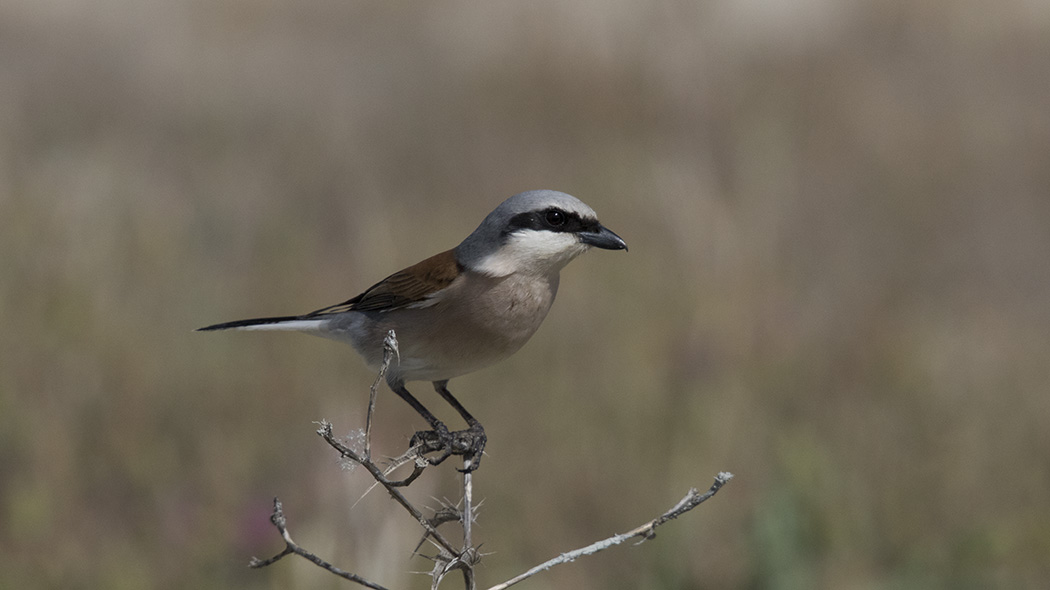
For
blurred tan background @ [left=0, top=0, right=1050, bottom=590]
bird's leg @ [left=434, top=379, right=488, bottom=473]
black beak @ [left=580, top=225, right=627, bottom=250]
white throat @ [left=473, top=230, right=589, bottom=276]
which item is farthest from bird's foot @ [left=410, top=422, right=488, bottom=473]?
blurred tan background @ [left=0, top=0, right=1050, bottom=590]

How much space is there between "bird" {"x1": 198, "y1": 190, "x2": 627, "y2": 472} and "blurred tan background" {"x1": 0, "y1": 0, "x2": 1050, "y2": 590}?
27.5 inches

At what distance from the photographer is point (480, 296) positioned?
2250 millimetres

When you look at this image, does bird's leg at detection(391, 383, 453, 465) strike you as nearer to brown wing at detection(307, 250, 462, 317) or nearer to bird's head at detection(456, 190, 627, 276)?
brown wing at detection(307, 250, 462, 317)

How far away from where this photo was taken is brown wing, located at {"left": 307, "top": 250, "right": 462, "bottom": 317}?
244 centimetres

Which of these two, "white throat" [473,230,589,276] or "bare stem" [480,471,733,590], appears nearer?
"bare stem" [480,471,733,590]

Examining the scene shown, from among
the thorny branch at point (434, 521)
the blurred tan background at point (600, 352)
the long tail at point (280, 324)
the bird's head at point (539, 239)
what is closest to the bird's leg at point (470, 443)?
the thorny branch at point (434, 521)

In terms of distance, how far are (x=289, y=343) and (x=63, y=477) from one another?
1.22 meters

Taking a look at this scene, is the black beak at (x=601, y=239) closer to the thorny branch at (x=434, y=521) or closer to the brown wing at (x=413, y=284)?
the brown wing at (x=413, y=284)

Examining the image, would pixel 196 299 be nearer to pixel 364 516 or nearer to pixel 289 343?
pixel 289 343

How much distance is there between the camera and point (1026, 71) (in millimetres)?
10391

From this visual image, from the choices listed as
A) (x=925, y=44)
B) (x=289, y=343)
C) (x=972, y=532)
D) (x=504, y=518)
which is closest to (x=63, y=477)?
(x=289, y=343)

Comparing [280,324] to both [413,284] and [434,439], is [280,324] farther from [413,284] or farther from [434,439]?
[434,439]

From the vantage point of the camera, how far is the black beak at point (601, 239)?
2.17 meters

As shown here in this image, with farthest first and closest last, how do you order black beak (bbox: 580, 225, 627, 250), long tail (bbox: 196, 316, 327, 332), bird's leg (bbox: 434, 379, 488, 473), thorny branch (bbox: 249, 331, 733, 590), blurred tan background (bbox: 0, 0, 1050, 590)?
blurred tan background (bbox: 0, 0, 1050, 590) < long tail (bbox: 196, 316, 327, 332) < black beak (bbox: 580, 225, 627, 250) < bird's leg (bbox: 434, 379, 488, 473) < thorny branch (bbox: 249, 331, 733, 590)
